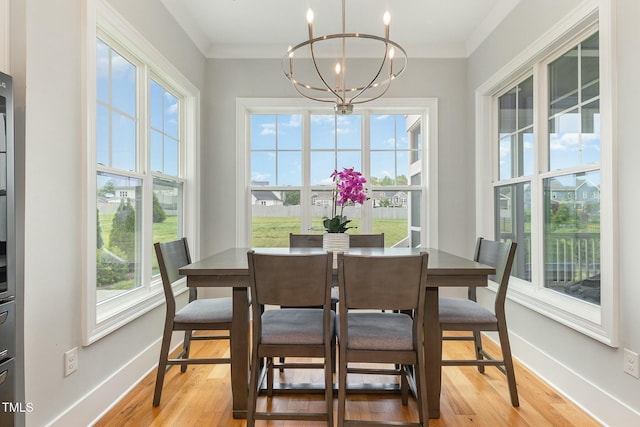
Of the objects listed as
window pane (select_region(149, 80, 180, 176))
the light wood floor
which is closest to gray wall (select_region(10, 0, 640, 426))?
the light wood floor

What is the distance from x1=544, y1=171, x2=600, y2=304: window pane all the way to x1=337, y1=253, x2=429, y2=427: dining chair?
1259 mm

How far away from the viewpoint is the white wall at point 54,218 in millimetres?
1565

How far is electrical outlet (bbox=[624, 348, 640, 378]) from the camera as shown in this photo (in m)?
1.75

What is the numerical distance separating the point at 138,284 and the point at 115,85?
54.9 inches

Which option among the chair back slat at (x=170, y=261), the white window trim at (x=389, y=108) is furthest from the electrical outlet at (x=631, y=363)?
the chair back slat at (x=170, y=261)

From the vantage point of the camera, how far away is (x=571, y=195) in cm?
238

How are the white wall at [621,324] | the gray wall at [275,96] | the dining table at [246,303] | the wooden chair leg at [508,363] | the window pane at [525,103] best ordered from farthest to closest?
1. the gray wall at [275,96]
2. the window pane at [525,103]
3. the wooden chair leg at [508,363]
4. the dining table at [246,303]
5. the white wall at [621,324]

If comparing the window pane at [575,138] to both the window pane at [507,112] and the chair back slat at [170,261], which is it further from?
the chair back slat at [170,261]

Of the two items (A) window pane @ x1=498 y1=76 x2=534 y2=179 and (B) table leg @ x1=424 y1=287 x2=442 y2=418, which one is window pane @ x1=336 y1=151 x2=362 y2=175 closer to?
(A) window pane @ x1=498 y1=76 x2=534 y2=179

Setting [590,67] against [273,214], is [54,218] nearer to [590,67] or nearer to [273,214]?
[273,214]

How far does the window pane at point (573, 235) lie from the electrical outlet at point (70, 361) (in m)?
2.92

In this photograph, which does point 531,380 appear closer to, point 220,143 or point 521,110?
point 521,110

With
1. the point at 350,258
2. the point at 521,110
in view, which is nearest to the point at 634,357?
the point at 350,258

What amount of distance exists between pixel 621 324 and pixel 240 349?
2005 millimetres
